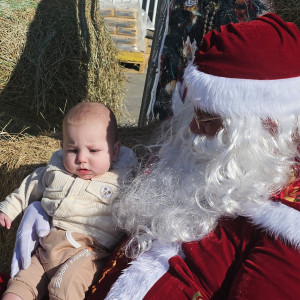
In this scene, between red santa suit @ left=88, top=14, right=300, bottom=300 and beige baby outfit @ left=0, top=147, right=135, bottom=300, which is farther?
beige baby outfit @ left=0, top=147, right=135, bottom=300

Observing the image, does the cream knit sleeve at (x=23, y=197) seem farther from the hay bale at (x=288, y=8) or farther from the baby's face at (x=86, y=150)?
the hay bale at (x=288, y=8)

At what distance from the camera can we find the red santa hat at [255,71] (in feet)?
5.08

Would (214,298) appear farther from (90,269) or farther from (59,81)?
(59,81)

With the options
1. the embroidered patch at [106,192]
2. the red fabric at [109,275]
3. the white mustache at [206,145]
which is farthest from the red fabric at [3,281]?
the white mustache at [206,145]

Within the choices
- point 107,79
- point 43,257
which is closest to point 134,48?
point 107,79

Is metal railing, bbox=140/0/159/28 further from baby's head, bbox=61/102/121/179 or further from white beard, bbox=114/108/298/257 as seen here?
white beard, bbox=114/108/298/257

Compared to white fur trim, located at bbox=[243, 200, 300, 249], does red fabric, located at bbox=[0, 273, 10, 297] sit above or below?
below

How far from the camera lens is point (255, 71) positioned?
5.11 ft

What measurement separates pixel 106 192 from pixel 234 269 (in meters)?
0.67

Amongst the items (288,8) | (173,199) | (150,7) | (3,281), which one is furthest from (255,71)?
(150,7)

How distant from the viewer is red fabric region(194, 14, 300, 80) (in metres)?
1.54

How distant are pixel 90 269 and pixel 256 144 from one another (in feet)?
2.57

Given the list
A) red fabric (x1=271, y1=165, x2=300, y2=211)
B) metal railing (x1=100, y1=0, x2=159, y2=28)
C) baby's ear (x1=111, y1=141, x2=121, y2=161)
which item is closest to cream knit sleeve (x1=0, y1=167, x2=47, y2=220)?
baby's ear (x1=111, y1=141, x2=121, y2=161)

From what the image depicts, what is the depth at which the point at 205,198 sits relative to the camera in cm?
168
